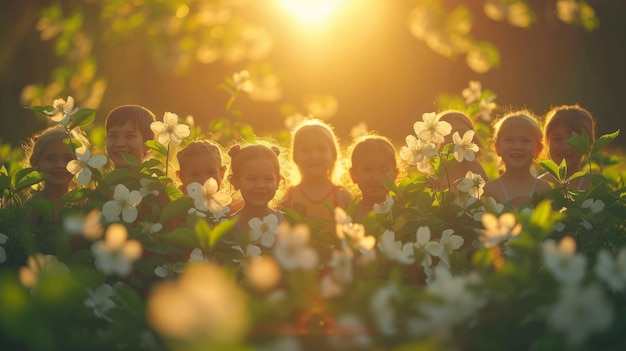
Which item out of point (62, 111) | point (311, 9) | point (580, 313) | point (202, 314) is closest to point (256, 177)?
point (62, 111)

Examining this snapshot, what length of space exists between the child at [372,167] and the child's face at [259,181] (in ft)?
1.69

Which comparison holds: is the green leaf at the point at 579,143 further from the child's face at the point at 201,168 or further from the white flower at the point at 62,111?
the child's face at the point at 201,168

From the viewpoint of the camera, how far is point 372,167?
3998mm

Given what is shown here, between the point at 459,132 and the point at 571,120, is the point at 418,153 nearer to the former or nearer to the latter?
the point at 459,132

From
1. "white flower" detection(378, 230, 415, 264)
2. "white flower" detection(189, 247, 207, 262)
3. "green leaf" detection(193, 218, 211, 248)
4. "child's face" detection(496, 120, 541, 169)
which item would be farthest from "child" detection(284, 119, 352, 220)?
"green leaf" detection(193, 218, 211, 248)

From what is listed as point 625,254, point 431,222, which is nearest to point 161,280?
point 431,222

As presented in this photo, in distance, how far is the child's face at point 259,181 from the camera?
12.0 ft

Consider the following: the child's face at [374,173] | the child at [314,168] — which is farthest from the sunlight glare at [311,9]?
the child's face at [374,173]

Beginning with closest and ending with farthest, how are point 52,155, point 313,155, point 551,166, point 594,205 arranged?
point 594,205 → point 551,166 → point 52,155 → point 313,155

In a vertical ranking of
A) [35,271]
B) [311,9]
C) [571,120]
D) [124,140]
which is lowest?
[35,271]

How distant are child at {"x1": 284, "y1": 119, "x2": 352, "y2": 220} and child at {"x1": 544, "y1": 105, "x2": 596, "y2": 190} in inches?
50.5

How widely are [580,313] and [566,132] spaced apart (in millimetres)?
3439

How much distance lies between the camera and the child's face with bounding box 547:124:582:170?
4551 mm

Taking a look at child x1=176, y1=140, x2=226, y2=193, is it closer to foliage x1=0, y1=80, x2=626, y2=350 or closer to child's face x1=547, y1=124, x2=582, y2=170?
foliage x1=0, y1=80, x2=626, y2=350
